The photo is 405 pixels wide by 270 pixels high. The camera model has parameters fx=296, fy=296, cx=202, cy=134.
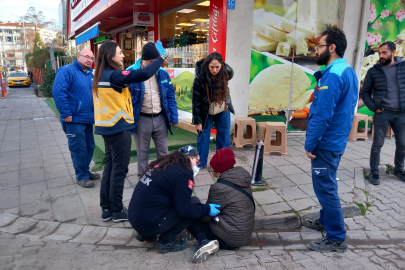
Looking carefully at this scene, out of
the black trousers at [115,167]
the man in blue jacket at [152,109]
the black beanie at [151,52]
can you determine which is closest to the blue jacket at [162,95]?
the man in blue jacket at [152,109]

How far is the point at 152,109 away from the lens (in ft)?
13.1

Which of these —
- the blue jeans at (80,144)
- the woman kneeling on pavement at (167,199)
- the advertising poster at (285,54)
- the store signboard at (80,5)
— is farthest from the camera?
the store signboard at (80,5)

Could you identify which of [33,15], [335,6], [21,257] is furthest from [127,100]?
[33,15]

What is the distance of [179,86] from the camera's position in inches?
313

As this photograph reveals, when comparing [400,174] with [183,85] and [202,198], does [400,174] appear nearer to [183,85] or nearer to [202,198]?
[202,198]

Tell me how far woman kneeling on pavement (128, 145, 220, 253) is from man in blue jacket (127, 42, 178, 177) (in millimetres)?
1178

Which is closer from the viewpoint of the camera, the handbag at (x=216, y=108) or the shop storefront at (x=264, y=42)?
the handbag at (x=216, y=108)

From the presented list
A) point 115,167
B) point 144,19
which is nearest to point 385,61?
point 115,167

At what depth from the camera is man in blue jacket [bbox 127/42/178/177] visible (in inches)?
153

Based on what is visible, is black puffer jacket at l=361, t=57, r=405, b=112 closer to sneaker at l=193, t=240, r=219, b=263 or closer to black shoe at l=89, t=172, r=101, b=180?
sneaker at l=193, t=240, r=219, b=263

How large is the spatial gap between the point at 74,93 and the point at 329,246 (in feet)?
12.4

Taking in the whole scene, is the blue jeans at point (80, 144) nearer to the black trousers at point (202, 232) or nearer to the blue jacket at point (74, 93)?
the blue jacket at point (74, 93)

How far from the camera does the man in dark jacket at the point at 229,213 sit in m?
2.90

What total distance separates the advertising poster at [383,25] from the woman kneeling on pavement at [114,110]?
647cm
